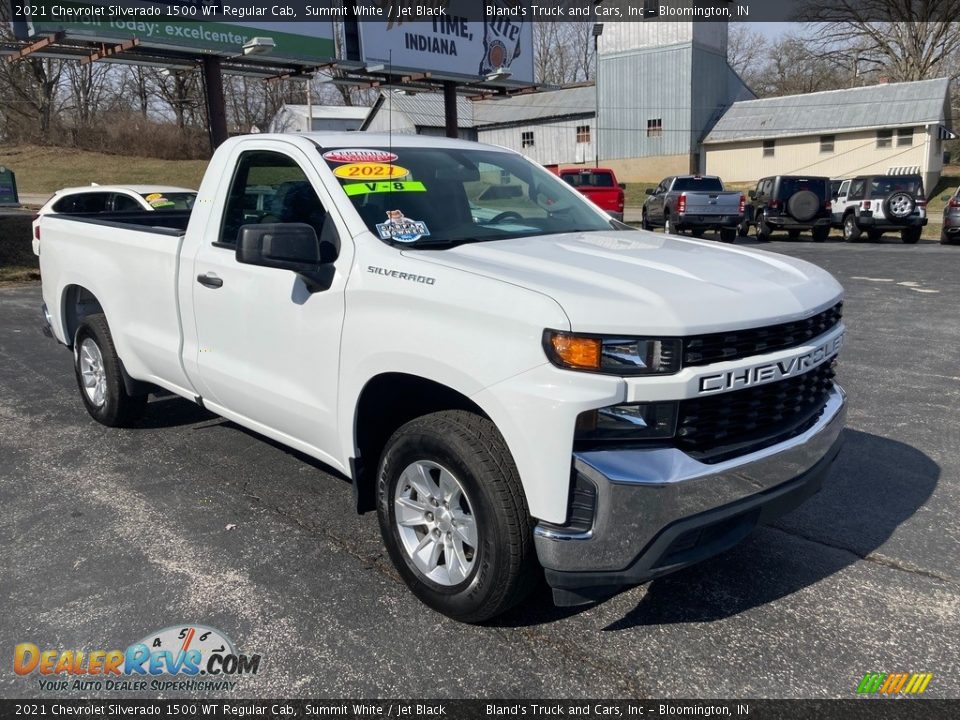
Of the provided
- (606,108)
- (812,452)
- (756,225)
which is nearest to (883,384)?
(812,452)

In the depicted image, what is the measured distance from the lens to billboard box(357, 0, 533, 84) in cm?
2105

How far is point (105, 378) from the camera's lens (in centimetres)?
542

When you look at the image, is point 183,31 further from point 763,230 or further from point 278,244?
point 278,244

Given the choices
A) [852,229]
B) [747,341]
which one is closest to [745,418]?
[747,341]

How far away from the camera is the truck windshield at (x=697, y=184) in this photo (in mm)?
22000

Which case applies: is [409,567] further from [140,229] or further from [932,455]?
[932,455]

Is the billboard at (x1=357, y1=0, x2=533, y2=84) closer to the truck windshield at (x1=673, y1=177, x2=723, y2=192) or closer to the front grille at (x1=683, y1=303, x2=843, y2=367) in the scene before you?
the truck windshield at (x1=673, y1=177, x2=723, y2=192)

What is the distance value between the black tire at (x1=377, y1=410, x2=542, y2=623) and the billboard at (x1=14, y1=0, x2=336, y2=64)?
649 inches

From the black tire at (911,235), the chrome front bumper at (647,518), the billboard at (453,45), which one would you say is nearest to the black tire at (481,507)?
the chrome front bumper at (647,518)

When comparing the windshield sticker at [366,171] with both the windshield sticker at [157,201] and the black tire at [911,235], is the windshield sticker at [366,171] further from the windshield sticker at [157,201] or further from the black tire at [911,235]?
the black tire at [911,235]

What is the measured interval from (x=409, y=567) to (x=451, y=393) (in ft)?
2.43

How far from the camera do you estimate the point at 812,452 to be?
309cm

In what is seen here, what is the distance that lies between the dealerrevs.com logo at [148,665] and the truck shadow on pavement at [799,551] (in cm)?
105

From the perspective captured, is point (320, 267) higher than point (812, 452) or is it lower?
higher
